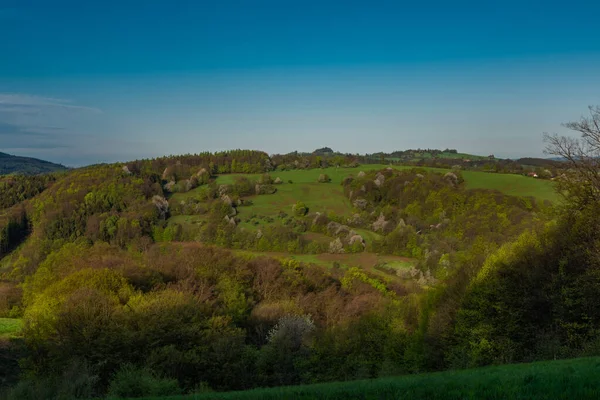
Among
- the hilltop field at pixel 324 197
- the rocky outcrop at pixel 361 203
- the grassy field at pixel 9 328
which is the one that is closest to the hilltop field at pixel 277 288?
the grassy field at pixel 9 328

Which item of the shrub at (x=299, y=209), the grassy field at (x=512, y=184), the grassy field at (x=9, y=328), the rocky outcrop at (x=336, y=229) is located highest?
the grassy field at (x=512, y=184)

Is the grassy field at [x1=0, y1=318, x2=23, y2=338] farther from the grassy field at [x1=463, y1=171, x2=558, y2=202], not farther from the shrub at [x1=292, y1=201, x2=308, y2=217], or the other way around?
the grassy field at [x1=463, y1=171, x2=558, y2=202]

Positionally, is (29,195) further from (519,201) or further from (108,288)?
(519,201)

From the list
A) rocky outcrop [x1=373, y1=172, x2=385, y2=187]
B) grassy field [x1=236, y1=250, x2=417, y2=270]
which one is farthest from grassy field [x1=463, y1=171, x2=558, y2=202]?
grassy field [x1=236, y1=250, x2=417, y2=270]

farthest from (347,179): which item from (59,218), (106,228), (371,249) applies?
(59,218)

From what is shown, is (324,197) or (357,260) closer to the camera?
(357,260)

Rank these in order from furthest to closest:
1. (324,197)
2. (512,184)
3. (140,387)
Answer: (324,197), (512,184), (140,387)

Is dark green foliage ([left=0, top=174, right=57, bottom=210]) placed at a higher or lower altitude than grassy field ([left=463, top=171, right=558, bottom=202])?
lower

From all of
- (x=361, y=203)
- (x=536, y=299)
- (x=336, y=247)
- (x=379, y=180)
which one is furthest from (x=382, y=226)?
(x=536, y=299)

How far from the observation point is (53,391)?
63.6 feet

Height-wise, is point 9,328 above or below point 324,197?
below

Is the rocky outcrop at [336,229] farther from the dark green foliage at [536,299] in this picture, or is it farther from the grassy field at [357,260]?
the dark green foliage at [536,299]

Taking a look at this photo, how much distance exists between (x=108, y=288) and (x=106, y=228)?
104m

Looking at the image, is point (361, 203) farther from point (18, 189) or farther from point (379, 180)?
point (18, 189)
